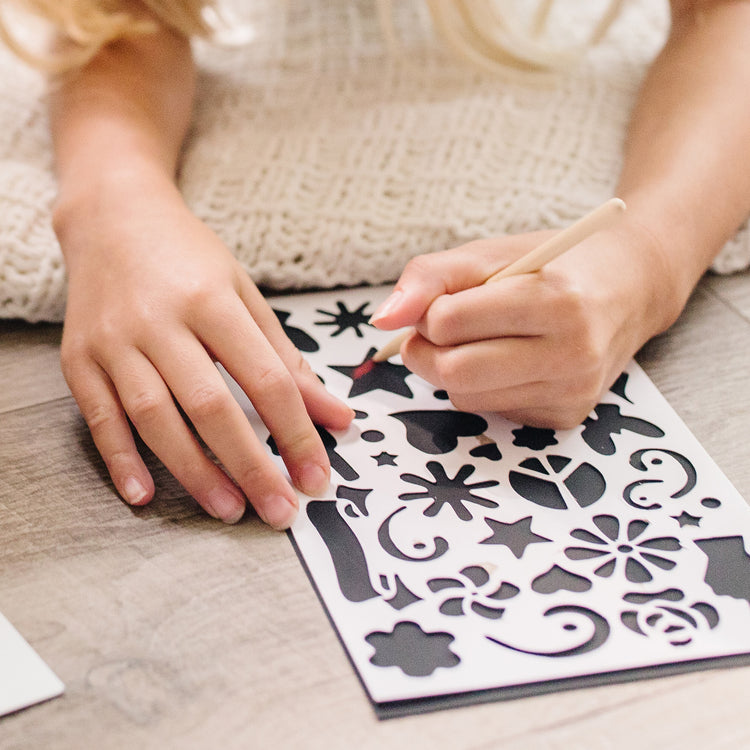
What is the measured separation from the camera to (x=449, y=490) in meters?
0.45

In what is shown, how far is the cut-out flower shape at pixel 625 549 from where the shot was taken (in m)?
0.41

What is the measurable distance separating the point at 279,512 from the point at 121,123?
351 millimetres

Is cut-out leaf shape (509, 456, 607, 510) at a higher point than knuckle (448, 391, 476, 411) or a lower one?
lower

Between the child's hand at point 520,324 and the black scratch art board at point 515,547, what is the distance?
3 cm

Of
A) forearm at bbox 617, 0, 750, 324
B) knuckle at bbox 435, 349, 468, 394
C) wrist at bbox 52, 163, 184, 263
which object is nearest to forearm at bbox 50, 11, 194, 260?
wrist at bbox 52, 163, 184, 263

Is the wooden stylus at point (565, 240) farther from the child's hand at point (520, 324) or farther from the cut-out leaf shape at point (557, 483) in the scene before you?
the cut-out leaf shape at point (557, 483)

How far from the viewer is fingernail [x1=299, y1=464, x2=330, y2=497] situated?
0.44 m

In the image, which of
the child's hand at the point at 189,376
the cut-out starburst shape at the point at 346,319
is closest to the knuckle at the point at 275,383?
the child's hand at the point at 189,376

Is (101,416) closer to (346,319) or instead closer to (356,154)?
(346,319)

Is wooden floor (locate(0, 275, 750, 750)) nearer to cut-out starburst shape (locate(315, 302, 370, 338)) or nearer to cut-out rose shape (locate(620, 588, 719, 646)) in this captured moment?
cut-out rose shape (locate(620, 588, 719, 646))

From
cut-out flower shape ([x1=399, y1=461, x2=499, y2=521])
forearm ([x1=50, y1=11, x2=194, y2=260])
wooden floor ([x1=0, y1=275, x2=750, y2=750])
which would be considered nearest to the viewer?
wooden floor ([x1=0, y1=275, x2=750, y2=750])

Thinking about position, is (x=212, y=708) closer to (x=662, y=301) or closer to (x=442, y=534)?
(x=442, y=534)

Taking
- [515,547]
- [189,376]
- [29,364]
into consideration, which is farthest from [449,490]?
[29,364]

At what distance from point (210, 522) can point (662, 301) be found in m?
0.32
